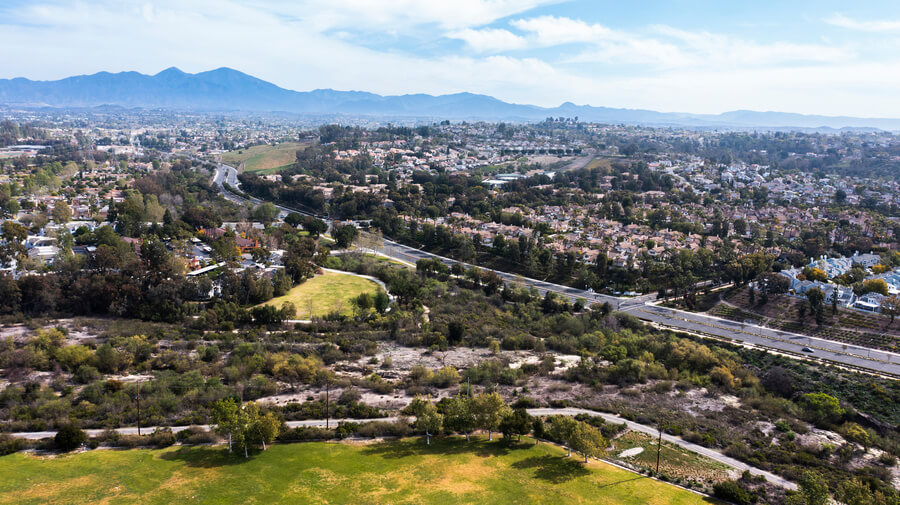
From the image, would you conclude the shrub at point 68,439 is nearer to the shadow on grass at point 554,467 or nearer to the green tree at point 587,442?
the shadow on grass at point 554,467

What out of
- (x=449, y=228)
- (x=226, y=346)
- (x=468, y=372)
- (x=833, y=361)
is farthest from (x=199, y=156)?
(x=833, y=361)

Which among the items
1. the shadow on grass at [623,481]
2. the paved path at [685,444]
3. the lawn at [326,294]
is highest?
the shadow on grass at [623,481]

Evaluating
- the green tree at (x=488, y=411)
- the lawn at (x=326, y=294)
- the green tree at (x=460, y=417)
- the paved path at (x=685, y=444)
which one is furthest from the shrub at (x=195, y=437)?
the lawn at (x=326, y=294)

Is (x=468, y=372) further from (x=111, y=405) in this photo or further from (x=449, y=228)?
(x=449, y=228)

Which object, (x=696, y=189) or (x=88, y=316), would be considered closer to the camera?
(x=88, y=316)

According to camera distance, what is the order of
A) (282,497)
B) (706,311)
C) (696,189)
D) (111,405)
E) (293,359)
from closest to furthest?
(282,497) < (111,405) < (293,359) < (706,311) < (696,189)

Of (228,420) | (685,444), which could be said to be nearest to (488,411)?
(685,444)
